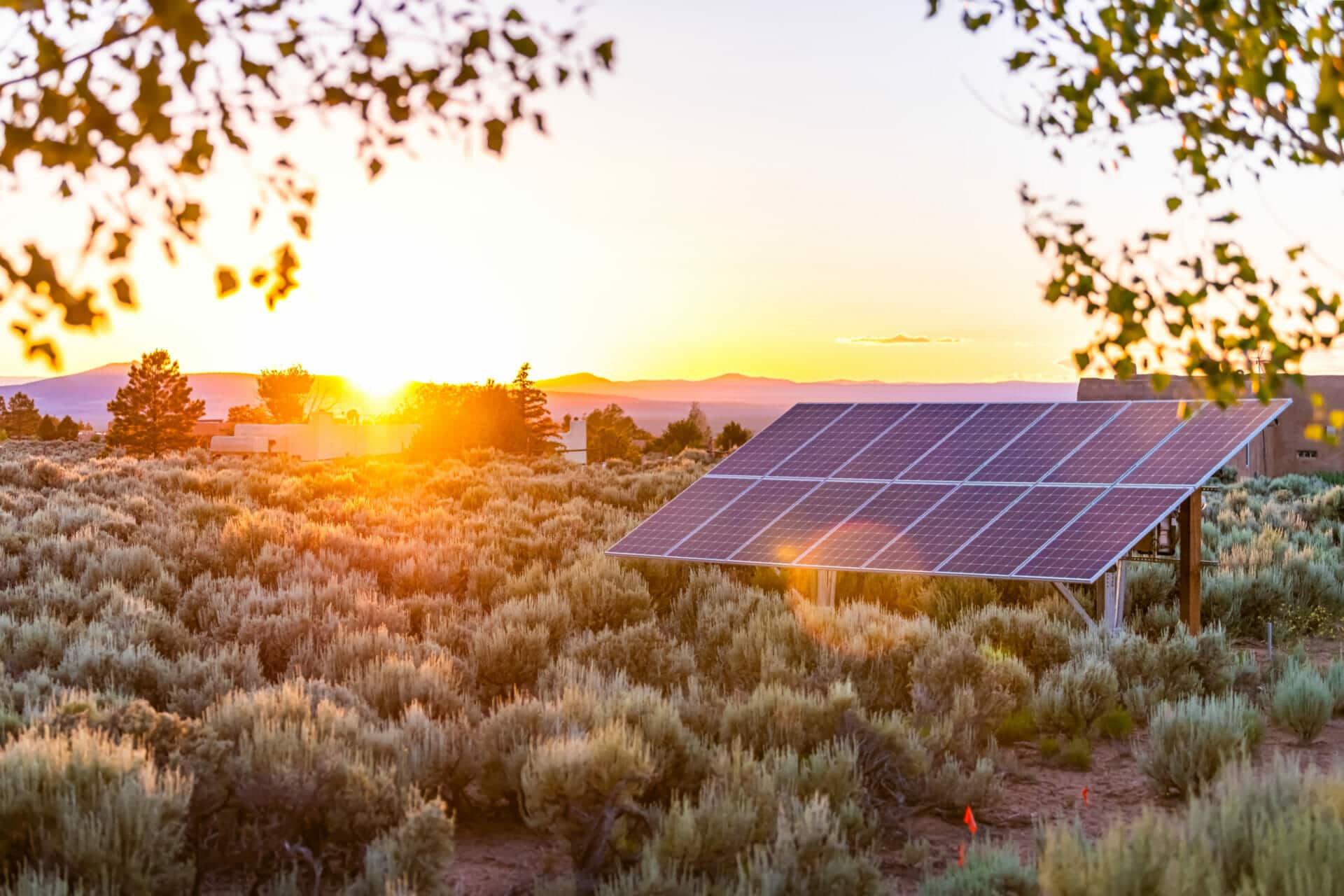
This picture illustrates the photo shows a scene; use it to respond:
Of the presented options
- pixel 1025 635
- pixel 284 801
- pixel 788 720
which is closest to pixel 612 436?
pixel 1025 635

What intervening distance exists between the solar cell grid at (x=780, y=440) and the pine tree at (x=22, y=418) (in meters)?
111

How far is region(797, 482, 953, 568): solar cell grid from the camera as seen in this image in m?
13.5

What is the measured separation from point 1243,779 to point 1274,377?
85.1 inches

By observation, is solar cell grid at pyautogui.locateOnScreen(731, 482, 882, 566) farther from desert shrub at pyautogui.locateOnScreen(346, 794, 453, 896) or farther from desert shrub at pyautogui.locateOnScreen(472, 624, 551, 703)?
desert shrub at pyautogui.locateOnScreen(346, 794, 453, 896)

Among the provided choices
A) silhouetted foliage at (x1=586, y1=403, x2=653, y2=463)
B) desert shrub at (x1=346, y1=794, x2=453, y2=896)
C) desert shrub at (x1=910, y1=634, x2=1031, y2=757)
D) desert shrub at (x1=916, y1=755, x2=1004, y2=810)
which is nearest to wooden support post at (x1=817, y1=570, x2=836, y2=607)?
desert shrub at (x1=910, y1=634, x2=1031, y2=757)

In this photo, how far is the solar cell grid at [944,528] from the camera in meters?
13.0

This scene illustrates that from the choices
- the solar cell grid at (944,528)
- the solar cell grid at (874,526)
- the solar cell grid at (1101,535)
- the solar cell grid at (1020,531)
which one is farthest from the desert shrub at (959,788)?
the solar cell grid at (874,526)

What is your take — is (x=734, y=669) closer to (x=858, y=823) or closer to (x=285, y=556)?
(x=858, y=823)

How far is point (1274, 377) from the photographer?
580cm

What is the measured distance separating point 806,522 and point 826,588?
2.73ft

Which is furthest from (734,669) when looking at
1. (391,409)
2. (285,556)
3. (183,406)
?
(391,409)

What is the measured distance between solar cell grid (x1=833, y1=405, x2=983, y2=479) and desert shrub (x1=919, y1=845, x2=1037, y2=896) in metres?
8.93

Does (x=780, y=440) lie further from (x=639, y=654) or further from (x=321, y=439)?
(x=321, y=439)

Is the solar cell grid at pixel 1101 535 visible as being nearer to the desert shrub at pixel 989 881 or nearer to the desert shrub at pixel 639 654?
the desert shrub at pixel 639 654
